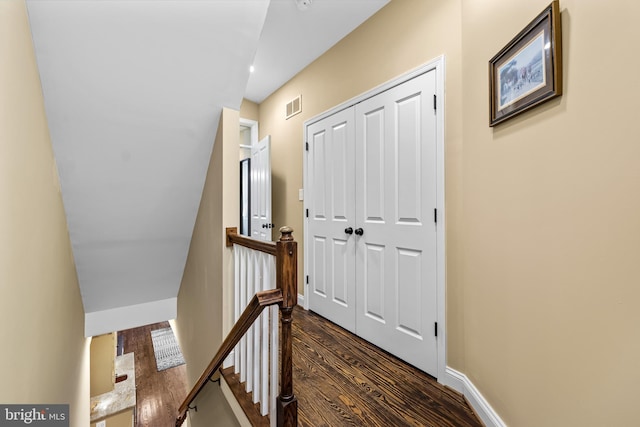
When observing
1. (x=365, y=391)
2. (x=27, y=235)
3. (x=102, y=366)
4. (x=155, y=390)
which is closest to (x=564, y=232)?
(x=365, y=391)

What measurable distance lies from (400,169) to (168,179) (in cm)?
190

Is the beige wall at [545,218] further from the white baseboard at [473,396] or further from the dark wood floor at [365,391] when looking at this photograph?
the dark wood floor at [365,391]

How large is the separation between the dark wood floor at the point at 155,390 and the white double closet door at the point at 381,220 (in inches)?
119

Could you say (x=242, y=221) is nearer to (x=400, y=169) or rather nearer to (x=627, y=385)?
(x=400, y=169)

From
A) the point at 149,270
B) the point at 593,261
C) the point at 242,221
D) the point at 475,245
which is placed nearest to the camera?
the point at 593,261

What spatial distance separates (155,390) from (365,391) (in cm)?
434

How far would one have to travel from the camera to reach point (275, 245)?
1.39 metres

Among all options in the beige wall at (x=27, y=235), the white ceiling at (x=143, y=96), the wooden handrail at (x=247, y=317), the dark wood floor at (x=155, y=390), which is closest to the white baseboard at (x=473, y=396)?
the wooden handrail at (x=247, y=317)

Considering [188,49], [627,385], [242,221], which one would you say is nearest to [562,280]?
Answer: [627,385]

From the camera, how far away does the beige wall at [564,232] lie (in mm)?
816

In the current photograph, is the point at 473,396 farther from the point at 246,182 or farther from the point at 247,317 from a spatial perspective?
the point at 246,182

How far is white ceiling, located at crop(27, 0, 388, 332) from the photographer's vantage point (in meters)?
1.53

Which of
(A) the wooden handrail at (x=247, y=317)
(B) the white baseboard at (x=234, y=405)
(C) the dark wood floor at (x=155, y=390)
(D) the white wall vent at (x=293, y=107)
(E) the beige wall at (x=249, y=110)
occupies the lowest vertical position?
(C) the dark wood floor at (x=155, y=390)

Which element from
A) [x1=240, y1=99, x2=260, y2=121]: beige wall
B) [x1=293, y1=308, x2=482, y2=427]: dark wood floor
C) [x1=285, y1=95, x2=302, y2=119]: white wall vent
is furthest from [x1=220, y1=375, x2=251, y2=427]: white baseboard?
[x1=240, y1=99, x2=260, y2=121]: beige wall
